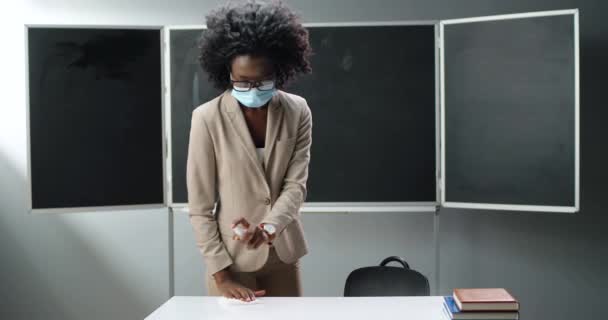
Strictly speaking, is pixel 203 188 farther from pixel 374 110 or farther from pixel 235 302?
pixel 374 110

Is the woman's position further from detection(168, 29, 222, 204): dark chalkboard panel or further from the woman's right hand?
detection(168, 29, 222, 204): dark chalkboard panel

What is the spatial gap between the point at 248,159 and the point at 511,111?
1591 millimetres

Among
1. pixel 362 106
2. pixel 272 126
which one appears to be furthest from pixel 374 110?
pixel 272 126

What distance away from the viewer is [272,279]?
7.47 feet

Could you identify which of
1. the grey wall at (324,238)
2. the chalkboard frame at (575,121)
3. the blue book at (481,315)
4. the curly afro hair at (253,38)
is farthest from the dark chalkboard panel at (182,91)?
the blue book at (481,315)

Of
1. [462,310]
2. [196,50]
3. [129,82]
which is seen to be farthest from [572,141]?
[129,82]

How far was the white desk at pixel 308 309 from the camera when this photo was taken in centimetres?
196

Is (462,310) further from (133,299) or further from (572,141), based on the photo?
(133,299)

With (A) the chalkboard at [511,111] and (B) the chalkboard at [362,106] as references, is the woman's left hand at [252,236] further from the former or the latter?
(A) the chalkboard at [511,111]

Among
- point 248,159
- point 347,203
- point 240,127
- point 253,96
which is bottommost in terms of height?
point 347,203

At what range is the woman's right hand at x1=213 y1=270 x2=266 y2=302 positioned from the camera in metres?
2.10

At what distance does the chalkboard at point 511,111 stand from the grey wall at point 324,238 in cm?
52

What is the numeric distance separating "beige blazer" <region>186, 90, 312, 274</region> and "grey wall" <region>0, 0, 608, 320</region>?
1.59 metres

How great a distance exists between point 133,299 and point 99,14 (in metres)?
1.76
